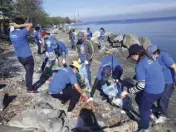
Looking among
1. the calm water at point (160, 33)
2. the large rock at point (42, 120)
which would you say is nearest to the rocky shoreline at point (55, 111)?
the large rock at point (42, 120)

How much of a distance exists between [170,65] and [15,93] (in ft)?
16.2

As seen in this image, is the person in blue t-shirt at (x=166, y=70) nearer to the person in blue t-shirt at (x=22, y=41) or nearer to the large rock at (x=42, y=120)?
the large rock at (x=42, y=120)

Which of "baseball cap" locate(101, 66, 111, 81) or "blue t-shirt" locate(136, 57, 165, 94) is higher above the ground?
"blue t-shirt" locate(136, 57, 165, 94)

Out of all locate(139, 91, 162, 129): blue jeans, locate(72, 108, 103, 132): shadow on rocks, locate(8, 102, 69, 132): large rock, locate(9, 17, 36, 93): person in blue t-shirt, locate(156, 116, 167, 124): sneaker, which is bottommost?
locate(156, 116, 167, 124): sneaker

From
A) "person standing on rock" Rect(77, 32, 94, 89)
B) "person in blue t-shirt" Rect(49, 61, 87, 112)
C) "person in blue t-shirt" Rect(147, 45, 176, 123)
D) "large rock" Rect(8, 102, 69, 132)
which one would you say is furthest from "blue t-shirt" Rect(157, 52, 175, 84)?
"person standing on rock" Rect(77, 32, 94, 89)

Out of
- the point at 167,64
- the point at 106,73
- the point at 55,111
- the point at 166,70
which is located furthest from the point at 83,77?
the point at 167,64

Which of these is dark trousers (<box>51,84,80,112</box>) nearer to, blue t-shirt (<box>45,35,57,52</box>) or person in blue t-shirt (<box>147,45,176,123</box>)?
person in blue t-shirt (<box>147,45,176,123</box>)

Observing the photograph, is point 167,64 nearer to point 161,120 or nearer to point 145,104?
point 145,104

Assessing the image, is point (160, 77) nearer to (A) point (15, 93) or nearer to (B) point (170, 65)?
(B) point (170, 65)

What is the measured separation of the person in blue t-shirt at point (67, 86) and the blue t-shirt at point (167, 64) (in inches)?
83.0

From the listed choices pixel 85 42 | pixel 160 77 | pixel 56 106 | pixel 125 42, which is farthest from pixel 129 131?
pixel 125 42

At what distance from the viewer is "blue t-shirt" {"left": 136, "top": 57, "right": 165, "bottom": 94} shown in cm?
587

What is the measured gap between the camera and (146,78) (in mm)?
6023

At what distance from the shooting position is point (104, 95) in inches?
368
